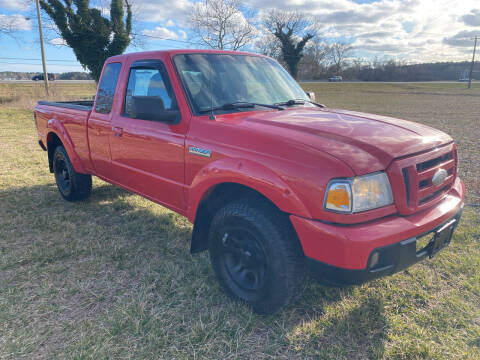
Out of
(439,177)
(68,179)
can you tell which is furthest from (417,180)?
(68,179)

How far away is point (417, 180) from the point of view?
7.06 ft

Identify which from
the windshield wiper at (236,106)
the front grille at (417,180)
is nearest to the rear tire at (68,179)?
the windshield wiper at (236,106)

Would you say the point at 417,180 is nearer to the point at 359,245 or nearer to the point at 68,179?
the point at 359,245

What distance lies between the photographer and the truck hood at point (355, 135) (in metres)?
2.08

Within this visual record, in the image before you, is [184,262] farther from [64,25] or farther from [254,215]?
[64,25]

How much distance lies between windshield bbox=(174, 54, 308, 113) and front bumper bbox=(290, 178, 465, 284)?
1.37 m

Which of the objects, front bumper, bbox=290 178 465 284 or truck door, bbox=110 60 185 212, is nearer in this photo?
front bumper, bbox=290 178 465 284

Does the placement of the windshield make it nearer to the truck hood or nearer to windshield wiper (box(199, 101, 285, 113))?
windshield wiper (box(199, 101, 285, 113))

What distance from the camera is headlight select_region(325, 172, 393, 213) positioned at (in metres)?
1.97

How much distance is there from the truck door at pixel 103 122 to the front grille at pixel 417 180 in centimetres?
290

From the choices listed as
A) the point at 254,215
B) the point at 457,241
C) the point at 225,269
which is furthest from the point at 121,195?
the point at 457,241

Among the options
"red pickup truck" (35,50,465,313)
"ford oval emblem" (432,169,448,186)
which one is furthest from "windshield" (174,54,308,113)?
"ford oval emblem" (432,169,448,186)

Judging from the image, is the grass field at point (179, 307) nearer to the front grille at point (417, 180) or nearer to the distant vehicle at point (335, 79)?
the front grille at point (417, 180)

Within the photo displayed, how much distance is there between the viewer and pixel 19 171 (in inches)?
258
